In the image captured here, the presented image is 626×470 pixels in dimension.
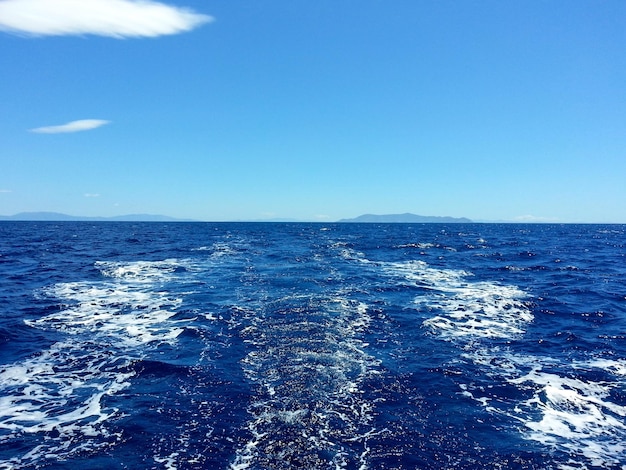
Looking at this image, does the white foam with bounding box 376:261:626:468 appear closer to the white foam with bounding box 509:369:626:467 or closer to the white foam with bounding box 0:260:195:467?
the white foam with bounding box 509:369:626:467

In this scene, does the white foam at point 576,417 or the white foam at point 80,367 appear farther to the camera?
the white foam at point 80,367

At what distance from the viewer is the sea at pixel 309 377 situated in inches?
A: 418

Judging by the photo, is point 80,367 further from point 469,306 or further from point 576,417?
point 469,306

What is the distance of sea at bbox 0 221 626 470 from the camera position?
10.6 metres

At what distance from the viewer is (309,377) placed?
14.9 m

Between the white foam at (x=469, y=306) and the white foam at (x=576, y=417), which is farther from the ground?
the white foam at (x=469, y=306)

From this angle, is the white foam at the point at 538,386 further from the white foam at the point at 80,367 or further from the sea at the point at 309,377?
the white foam at the point at 80,367

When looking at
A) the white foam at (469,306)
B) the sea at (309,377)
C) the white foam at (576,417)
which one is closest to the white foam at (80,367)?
the sea at (309,377)

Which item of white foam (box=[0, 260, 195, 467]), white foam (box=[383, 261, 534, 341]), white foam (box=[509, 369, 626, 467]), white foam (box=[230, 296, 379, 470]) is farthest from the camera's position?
white foam (box=[383, 261, 534, 341])

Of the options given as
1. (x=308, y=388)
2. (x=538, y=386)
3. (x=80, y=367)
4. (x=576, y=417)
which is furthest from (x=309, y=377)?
(x=80, y=367)

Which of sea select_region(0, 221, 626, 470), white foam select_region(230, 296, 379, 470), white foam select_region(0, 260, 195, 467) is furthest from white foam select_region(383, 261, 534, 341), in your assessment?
white foam select_region(0, 260, 195, 467)

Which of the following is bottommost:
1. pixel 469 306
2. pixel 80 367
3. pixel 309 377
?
pixel 80 367

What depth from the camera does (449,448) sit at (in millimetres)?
10836

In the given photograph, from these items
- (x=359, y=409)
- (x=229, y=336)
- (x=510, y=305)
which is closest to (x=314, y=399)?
(x=359, y=409)
